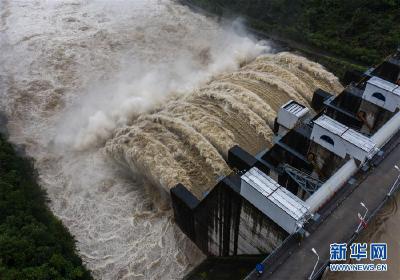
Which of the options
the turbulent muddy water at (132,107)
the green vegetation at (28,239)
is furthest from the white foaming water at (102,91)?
the green vegetation at (28,239)

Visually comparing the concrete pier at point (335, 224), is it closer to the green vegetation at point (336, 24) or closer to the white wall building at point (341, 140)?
the white wall building at point (341, 140)

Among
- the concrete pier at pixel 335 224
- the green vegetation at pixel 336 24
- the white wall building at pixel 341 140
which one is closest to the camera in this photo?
the concrete pier at pixel 335 224

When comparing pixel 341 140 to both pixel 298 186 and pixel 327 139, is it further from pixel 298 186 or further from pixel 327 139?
pixel 298 186

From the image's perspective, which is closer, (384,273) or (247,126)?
(384,273)

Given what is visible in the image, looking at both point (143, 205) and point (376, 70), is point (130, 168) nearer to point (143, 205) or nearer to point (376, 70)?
point (143, 205)

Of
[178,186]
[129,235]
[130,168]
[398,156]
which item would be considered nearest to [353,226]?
[398,156]

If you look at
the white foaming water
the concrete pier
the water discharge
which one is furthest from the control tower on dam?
the white foaming water
